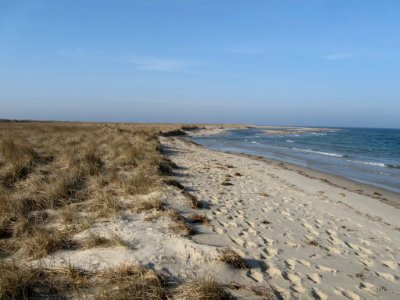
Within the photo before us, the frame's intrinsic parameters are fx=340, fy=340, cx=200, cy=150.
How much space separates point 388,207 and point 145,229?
7654mm

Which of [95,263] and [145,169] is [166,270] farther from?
[145,169]

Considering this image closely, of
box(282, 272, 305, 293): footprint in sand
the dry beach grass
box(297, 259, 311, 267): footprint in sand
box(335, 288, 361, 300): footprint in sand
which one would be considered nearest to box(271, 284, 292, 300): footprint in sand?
box(282, 272, 305, 293): footprint in sand

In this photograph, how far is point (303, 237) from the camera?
20.4 feet

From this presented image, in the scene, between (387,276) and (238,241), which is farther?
(238,241)

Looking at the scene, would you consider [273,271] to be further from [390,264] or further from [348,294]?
[390,264]

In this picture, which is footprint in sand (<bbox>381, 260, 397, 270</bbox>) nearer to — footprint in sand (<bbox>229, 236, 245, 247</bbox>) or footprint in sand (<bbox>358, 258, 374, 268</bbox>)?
footprint in sand (<bbox>358, 258, 374, 268</bbox>)

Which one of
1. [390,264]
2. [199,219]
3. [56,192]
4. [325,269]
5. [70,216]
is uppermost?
[56,192]

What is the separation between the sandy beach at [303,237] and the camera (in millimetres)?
4477

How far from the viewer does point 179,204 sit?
24.9 ft

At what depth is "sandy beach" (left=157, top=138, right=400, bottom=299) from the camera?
4477 millimetres

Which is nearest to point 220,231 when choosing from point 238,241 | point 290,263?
point 238,241

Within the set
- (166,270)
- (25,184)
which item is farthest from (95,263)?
(25,184)

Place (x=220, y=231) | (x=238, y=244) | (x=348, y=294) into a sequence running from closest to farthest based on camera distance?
(x=348, y=294)
(x=238, y=244)
(x=220, y=231)

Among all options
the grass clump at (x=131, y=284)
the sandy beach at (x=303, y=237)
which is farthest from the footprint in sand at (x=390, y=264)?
the grass clump at (x=131, y=284)
